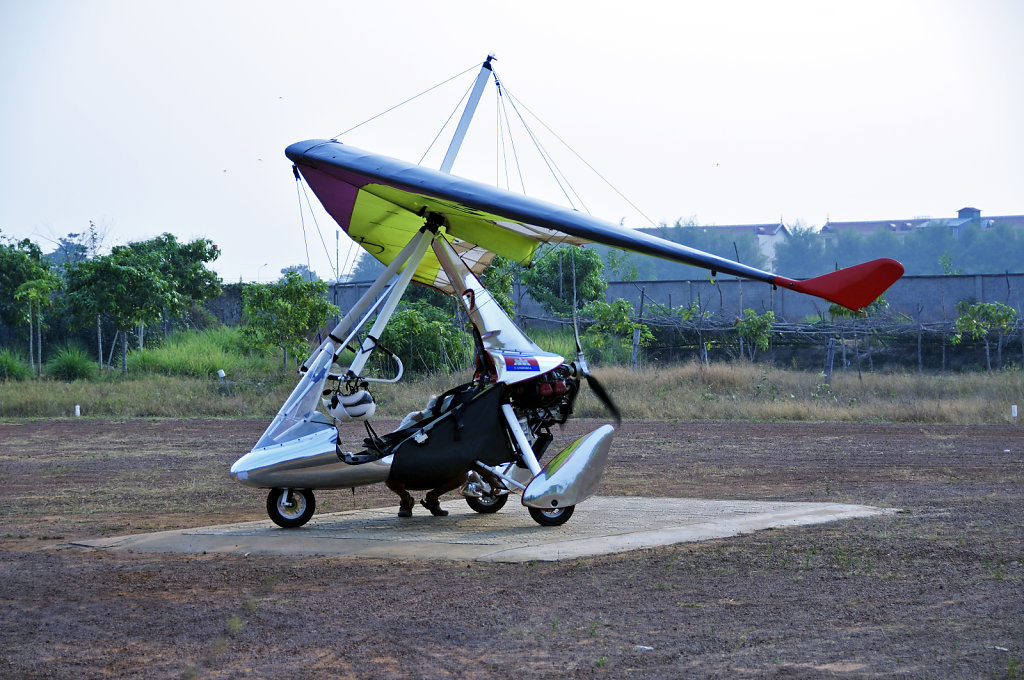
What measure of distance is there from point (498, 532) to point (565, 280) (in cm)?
3372

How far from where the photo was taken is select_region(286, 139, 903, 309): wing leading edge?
351 inches

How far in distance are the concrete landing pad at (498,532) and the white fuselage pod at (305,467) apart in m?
0.51

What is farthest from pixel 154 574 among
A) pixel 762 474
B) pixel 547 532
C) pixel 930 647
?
pixel 762 474

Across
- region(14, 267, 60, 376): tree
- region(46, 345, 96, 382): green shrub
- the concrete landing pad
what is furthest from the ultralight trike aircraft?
region(14, 267, 60, 376): tree

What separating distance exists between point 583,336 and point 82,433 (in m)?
18.7

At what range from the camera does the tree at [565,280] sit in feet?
140

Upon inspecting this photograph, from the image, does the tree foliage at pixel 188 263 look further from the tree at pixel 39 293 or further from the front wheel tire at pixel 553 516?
the front wheel tire at pixel 553 516

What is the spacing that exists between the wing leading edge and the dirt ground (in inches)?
90.5

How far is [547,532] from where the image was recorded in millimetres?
10156

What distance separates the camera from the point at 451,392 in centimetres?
1112

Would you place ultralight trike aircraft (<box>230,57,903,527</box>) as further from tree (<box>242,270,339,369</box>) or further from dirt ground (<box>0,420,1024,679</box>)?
tree (<box>242,270,339,369</box>)

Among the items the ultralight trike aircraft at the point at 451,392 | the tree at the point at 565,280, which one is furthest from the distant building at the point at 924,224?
the ultralight trike aircraft at the point at 451,392

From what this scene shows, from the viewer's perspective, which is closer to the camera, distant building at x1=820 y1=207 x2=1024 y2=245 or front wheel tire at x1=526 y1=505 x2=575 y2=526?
front wheel tire at x1=526 y1=505 x2=575 y2=526

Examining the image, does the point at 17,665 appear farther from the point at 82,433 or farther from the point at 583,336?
the point at 583,336
